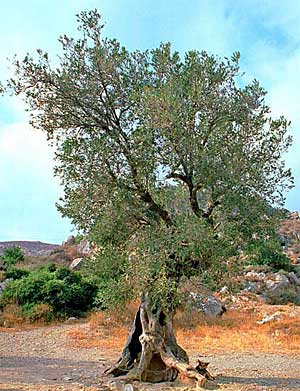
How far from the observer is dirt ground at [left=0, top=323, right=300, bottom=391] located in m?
10.9

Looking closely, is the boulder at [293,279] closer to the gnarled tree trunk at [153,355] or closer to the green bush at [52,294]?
the green bush at [52,294]

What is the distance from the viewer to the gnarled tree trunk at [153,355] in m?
11.1

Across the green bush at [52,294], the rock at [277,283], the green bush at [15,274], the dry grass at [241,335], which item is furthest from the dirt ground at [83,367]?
the rock at [277,283]

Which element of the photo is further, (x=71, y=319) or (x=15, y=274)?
(x=15, y=274)

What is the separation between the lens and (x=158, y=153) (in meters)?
10.6

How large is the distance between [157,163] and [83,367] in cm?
687

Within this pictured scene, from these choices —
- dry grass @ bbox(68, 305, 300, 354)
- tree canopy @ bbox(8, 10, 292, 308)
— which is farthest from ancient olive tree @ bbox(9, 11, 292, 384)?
dry grass @ bbox(68, 305, 300, 354)

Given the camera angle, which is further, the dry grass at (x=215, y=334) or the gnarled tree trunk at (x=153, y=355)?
the dry grass at (x=215, y=334)

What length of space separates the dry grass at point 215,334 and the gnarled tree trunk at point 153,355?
20.6 ft

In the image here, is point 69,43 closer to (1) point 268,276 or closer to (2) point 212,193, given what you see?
(2) point 212,193

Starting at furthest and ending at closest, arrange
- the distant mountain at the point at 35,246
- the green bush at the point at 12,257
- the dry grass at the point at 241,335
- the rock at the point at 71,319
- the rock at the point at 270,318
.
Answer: the distant mountain at the point at 35,246 → the green bush at the point at 12,257 → the rock at the point at 71,319 → the rock at the point at 270,318 → the dry grass at the point at 241,335

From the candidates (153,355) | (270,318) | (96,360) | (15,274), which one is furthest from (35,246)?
(153,355)

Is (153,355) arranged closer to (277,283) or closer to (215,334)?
(215,334)

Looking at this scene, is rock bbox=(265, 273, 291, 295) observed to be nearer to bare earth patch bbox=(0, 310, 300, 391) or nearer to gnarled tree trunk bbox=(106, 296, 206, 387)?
bare earth patch bbox=(0, 310, 300, 391)
